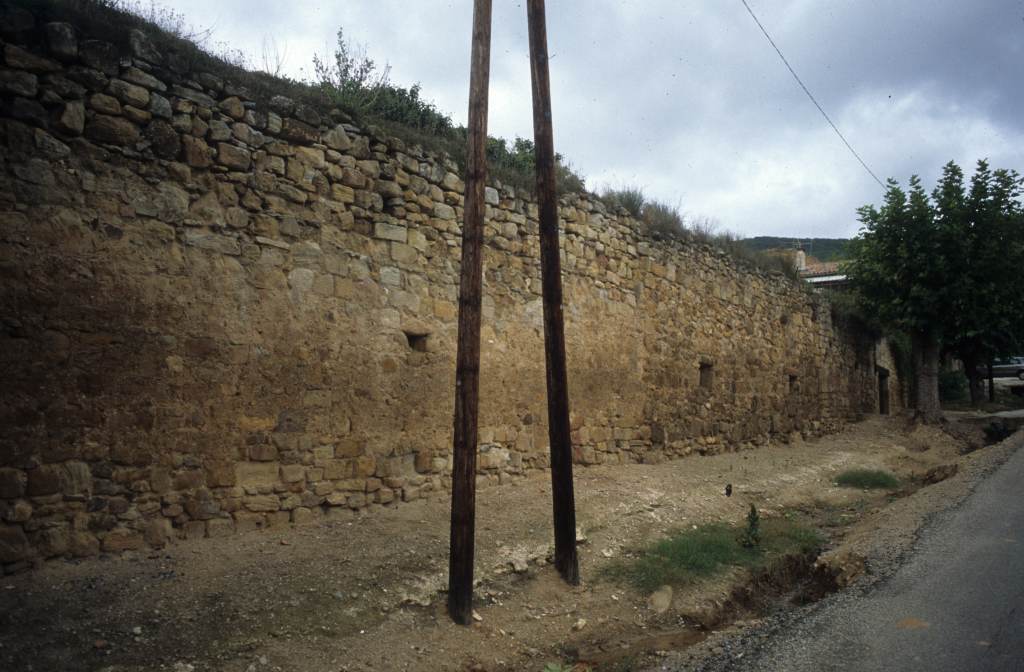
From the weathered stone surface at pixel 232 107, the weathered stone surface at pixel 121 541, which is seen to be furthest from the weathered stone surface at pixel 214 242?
the weathered stone surface at pixel 121 541

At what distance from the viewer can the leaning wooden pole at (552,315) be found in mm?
5492

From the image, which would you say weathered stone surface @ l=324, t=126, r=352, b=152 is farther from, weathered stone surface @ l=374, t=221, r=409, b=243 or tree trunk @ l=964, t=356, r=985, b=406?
tree trunk @ l=964, t=356, r=985, b=406

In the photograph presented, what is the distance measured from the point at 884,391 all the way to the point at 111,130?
69.0 feet

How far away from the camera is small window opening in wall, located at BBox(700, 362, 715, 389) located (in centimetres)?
1105

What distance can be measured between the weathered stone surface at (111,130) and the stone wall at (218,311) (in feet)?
0.04

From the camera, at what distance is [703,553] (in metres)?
6.17

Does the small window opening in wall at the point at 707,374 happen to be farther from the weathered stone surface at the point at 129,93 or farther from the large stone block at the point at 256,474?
the weathered stone surface at the point at 129,93

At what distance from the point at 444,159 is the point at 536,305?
77.7 inches

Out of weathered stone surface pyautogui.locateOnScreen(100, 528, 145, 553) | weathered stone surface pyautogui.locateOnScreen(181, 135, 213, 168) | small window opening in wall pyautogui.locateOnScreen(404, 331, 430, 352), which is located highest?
weathered stone surface pyautogui.locateOnScreen(181, 135, 213, 168)

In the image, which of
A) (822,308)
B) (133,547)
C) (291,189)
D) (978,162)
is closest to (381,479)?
(133,547)

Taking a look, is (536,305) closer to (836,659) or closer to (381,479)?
(381,479)

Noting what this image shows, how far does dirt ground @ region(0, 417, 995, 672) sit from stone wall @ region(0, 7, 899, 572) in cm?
31

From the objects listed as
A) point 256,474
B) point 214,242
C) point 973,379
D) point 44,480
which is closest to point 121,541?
point 44,480

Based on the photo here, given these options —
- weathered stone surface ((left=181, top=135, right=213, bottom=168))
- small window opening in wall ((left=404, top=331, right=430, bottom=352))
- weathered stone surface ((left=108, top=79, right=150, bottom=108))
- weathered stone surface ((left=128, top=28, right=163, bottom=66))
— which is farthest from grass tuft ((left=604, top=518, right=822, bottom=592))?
weathered stone surface ((left=128, top=28, right=163, bottom=66))
